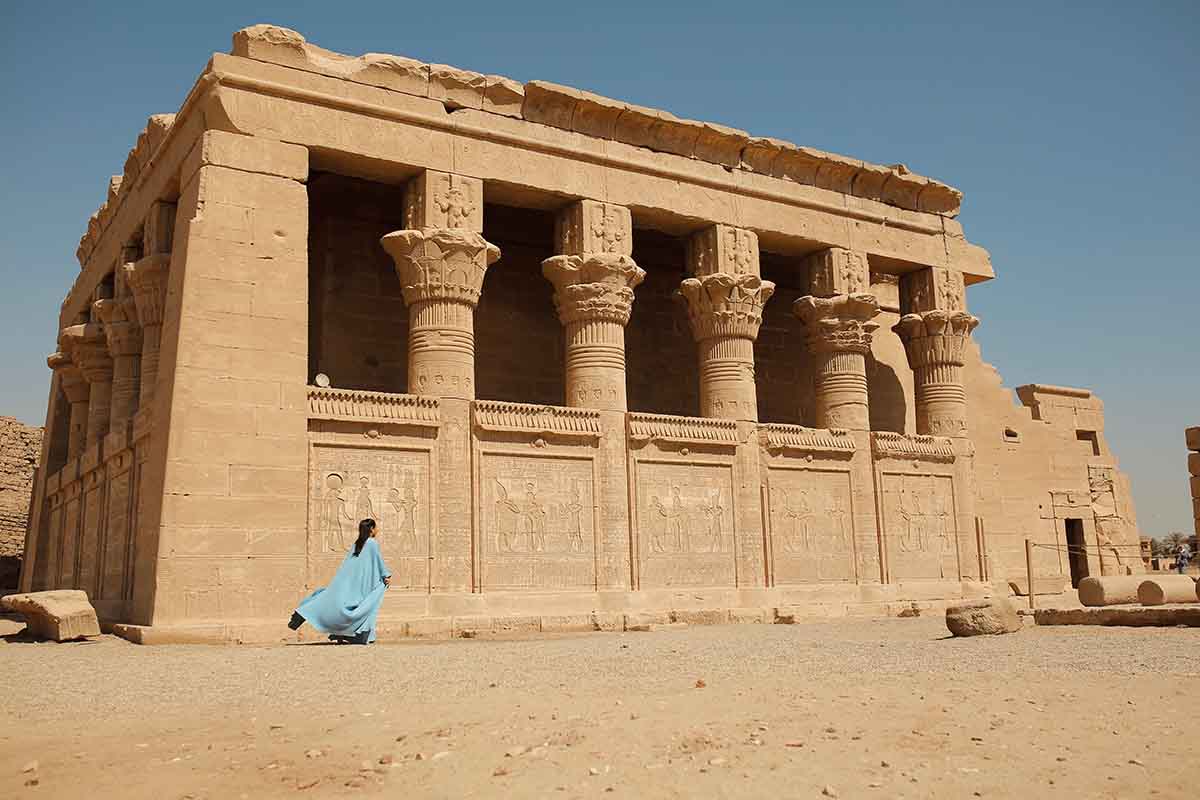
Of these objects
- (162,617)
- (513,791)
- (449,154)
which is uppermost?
(449,154)

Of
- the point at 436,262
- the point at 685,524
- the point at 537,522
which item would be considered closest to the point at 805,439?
the point at 685,524

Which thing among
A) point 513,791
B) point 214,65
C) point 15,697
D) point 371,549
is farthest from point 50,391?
point 513,791

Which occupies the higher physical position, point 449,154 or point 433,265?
point 449,154

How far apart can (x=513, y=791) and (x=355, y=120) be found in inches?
395

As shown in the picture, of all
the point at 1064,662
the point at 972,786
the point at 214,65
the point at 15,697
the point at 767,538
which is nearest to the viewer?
the point at 972,786

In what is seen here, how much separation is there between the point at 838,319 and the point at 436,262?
663 centimetres

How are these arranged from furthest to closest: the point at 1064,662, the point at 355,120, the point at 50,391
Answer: the point at 50,391 → the point at 355,120 → the point at 1064,662

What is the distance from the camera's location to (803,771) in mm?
4773

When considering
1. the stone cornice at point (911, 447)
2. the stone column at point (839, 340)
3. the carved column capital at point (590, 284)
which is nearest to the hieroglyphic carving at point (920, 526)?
the stone cornice at point (911, 447)

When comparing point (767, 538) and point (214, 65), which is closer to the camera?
point (214, 65)

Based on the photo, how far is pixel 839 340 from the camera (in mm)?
16469

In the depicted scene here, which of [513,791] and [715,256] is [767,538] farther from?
[513,791]

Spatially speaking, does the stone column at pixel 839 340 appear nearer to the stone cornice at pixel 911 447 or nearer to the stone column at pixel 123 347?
the stone cornice at pixel 911 447

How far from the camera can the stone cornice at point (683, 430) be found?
14.1m
